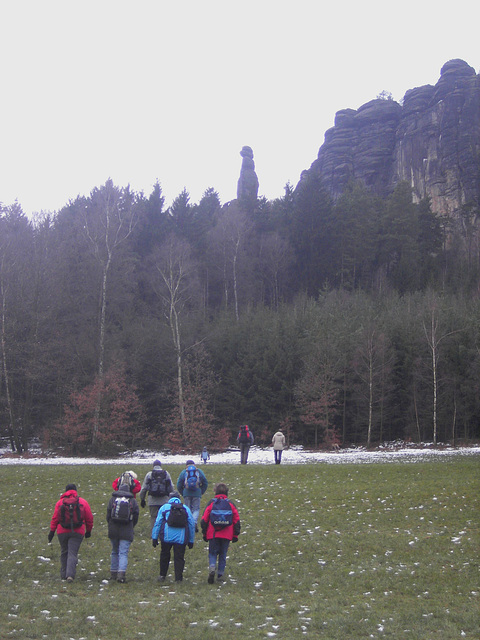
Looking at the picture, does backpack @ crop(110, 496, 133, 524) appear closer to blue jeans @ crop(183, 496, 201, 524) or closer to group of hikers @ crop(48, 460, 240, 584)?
group of hikers @ crop(48, 460, 240, 584)

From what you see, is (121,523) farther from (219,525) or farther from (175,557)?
(219,525)

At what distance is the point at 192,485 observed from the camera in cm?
1340

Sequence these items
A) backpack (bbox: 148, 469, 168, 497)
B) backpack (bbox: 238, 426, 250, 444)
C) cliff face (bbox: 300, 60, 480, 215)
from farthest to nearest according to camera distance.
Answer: cliff face (bbox: 300, 60, 480, 215), backpack (bbox: 238, 426, 250, 444), backpack (bbox: 148, 469, 168, 497)

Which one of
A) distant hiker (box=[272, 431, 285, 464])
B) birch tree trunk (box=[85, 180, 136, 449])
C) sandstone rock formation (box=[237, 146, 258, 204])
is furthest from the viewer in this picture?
sandstone rock formation (box=[237, 146, 258, 204])

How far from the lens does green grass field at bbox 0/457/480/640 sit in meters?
7.88

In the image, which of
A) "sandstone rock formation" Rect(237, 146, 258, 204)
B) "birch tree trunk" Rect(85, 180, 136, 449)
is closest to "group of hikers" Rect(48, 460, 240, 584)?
"birch tree trunk" Rect(85, 180, 136, 449)

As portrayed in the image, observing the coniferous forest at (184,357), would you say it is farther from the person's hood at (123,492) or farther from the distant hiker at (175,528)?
the distant hiker at (175,528)

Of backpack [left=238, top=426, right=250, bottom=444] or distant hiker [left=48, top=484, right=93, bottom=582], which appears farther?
backpack [left=238, top=426, right=250, bottom=444]

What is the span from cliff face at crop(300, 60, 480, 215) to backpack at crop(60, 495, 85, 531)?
83.2m

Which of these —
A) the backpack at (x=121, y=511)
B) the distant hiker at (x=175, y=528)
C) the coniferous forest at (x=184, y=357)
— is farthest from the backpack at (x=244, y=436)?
the backpack at (x=121, y=511)

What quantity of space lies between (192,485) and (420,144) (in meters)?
97.0

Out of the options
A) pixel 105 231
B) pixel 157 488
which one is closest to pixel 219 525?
pixel 157 488

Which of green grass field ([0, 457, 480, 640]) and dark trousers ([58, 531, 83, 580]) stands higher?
dark trousers ([58, 531, 83, 580])

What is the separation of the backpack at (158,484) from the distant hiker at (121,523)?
2.24m
